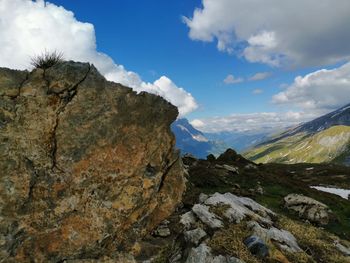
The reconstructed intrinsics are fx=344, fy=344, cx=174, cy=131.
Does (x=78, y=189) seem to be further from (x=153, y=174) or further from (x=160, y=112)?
(x=160, y=112)

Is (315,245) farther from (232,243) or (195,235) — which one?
(195,235)

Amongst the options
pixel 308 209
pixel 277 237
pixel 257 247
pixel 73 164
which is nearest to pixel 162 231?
pixel 257 247

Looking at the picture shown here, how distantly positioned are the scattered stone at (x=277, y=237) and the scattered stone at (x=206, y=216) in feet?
5.96

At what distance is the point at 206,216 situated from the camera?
1953cm

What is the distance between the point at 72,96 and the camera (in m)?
16.9

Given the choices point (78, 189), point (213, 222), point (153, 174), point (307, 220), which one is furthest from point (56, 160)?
point (307, 220)

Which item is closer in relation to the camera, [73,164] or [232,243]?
[73,164]

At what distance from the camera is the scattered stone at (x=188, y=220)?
1893 cm

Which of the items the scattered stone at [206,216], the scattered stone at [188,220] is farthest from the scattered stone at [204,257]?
the scattered stone at [188,220]

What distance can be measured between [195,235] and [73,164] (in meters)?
6.93

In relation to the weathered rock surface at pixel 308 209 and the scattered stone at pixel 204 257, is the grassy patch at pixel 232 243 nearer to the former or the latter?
the scattered stone at pixel 204 257

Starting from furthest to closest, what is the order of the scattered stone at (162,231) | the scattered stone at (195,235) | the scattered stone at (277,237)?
the scattered stone at (162,231) < the scattered stone at (277,237) < the scattered stone at (195,235)

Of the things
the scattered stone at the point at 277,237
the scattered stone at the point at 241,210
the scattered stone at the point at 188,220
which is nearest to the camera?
the scattered stone at the point at 277,237

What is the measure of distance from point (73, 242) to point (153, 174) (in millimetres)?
5680
